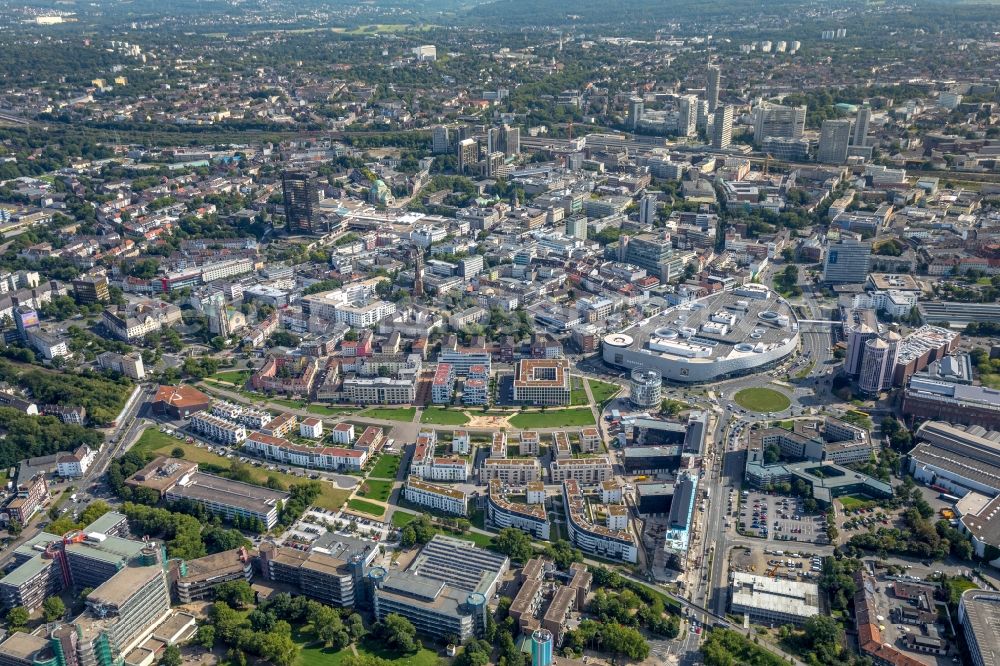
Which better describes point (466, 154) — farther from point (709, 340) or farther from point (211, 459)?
point (211, 459)

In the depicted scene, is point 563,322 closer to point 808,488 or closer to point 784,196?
point 808,488

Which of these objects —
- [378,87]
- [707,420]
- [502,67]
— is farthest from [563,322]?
[502,67]

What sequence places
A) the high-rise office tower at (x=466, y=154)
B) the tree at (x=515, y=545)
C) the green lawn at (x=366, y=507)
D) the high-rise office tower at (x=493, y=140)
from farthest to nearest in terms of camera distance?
1. the high-rise office tower at (x=493, y=140)
2. the high-rise office tower at (x=466, y=154)
3. the green lawn at (x=366, y=507)
4. the tree at (x=515, y=545)

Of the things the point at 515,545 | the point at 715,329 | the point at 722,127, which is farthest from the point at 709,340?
the point at 722,127

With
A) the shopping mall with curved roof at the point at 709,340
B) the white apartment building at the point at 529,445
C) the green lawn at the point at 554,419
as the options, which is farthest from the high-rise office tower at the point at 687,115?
the white apartment building at the point at 529,445

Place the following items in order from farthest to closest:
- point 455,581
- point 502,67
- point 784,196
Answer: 1. point 502,67
2. point 784,196
3. point 455,581

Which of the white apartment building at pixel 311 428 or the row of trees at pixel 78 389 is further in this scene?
the row of trees at pixel 78 389

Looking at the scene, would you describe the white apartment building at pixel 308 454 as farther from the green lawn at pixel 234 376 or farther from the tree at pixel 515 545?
the tree at pixel 515 545
